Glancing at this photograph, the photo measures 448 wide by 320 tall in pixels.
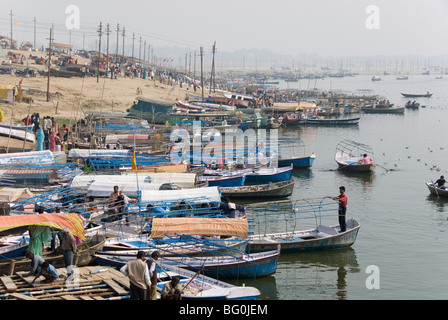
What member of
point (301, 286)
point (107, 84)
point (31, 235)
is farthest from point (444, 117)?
Result: point (31, 235)

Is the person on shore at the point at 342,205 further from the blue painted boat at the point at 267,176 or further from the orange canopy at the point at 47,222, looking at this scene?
the blue painted boat at the point at 267,176

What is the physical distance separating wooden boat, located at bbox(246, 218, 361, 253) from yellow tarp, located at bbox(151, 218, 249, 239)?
74.8 inches

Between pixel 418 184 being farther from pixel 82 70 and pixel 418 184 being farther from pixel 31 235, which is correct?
pixel 82 70

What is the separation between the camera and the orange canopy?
44.9 ft

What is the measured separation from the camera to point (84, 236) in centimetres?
1529

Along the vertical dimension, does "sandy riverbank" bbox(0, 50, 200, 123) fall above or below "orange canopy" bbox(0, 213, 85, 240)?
above

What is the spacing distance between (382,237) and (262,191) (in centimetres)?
595

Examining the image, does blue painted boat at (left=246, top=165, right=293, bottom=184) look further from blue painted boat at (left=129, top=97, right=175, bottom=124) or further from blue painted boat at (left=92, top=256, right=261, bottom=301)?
blue painted boat at (left=129, top=97, right=175, bottom=124)

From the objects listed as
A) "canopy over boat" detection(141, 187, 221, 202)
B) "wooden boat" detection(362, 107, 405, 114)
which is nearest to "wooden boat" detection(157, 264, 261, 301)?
"canopy over boat" detection(141, 187, 221, 202)

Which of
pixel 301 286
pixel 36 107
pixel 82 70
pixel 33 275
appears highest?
pixel 82 70

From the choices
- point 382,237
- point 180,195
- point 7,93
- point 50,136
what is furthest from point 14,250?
point 7,93

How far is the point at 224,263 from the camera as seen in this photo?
15.8 meters

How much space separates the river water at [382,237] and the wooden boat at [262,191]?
116 cm

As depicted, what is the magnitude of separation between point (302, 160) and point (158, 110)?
14903 mm
